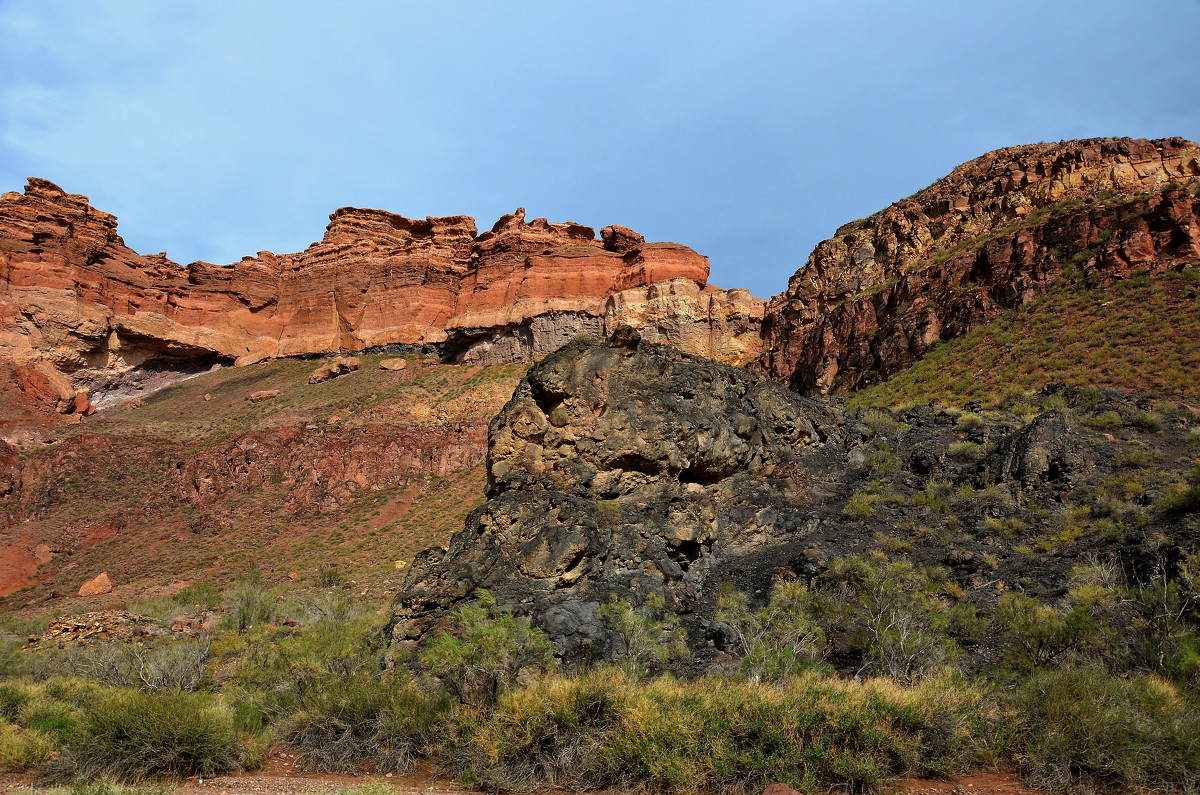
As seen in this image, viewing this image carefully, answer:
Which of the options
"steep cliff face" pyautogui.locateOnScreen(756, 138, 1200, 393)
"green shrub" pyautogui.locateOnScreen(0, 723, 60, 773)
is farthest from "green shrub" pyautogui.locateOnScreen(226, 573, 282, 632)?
"steep cliff face" pyautogui.locateOnScreen(756, 138, 1200, 393)

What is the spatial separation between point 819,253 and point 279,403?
41.3 metres

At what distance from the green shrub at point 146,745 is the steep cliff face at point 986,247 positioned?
32.4 metres

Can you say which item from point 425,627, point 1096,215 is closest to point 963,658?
point 425,627

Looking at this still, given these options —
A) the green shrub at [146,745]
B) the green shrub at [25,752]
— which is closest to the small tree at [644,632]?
the green shrub at [146,745]

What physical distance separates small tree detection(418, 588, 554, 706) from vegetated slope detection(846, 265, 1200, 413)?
21.5 m

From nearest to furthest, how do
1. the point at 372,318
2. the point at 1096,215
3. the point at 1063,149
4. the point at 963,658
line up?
1. the point at 963,658
2. the point at 1096,215
3. the point at 1063,149
4. the point at 372,318

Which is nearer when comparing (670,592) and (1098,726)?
(1098,726)

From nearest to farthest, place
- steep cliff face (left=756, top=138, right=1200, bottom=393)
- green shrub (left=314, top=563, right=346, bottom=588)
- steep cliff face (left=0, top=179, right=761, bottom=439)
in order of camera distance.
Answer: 1. green shrub (left=314, top=563, right=346, bottom=588)
2. steep cliff face (left=756, top=138, right=1200, bottom=393)
3. steep cliff face (left=0, top=179, right=761, bottom=439)

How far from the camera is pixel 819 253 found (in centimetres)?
4947

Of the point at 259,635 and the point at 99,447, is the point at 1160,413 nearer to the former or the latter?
the point at 259,635

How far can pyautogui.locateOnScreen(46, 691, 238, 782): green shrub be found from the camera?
9.73 m

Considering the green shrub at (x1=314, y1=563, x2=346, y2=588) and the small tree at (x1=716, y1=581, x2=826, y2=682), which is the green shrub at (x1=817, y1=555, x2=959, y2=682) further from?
the green shrub at (x1=314, y1=563, x2=346, y2=588)

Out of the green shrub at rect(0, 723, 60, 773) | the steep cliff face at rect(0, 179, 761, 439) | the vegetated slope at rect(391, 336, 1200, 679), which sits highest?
the steep cliff face at rect(0, 179, 761, 439)

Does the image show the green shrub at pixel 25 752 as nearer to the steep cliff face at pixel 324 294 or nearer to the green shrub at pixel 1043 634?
the green shrub at pixel 1043 634
